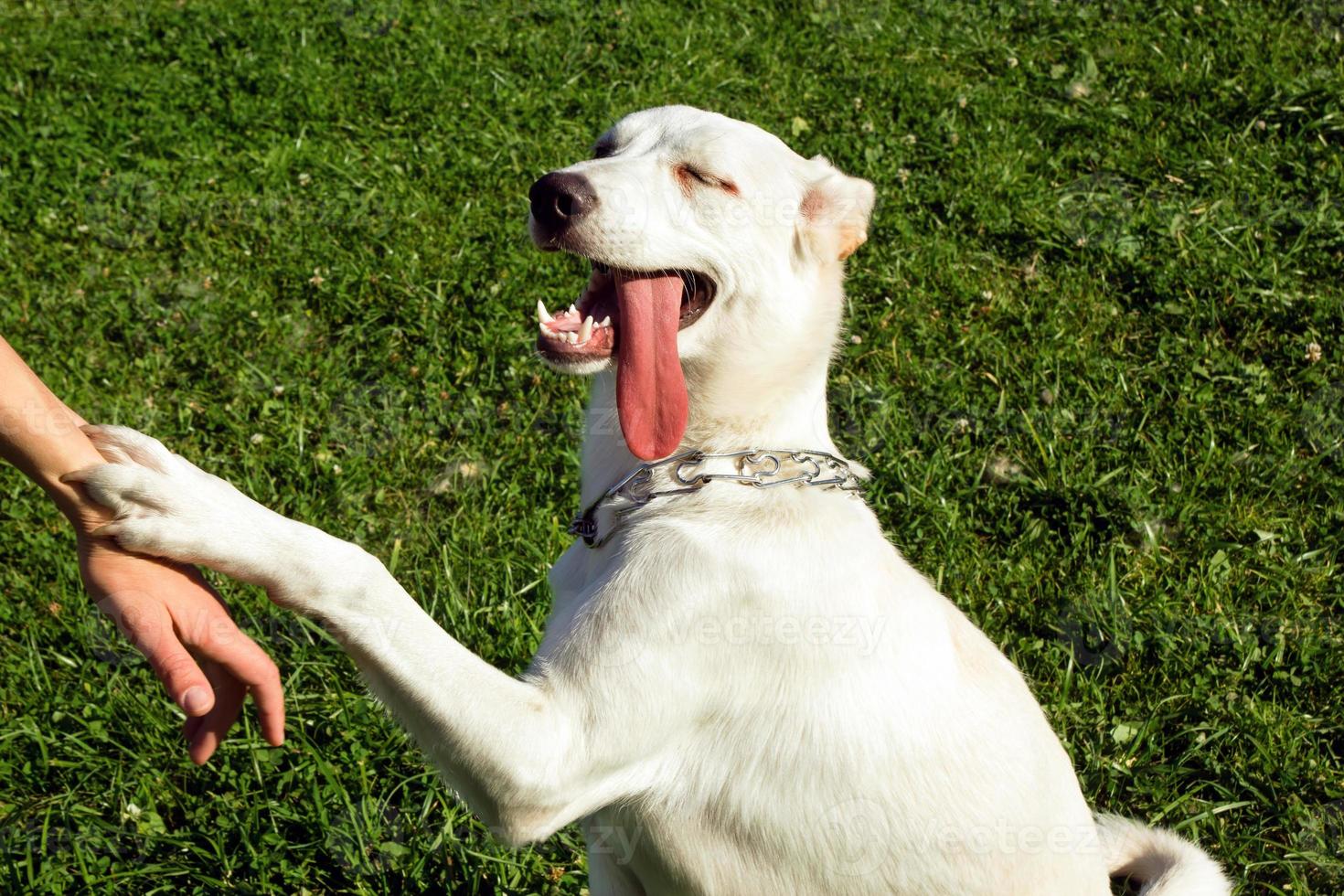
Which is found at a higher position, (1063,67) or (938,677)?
(938,677)

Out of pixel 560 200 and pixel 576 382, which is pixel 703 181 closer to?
pixel 560 200

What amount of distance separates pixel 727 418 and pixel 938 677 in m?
0.86

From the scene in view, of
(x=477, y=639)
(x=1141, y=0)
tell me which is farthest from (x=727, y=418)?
(x=1141, y=0)

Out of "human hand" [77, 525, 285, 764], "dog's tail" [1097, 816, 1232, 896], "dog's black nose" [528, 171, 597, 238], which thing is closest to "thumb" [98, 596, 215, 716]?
"human hand" [77, 525, 285, 764]

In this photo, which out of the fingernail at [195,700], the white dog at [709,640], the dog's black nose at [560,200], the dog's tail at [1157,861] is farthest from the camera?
the dog's black nose at [560,200]

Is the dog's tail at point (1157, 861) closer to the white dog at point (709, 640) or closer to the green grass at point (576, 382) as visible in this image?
the white dog at point (709, 640)

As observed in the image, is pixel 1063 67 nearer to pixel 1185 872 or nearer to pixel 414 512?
pixel 414 512

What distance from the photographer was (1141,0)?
7.45m

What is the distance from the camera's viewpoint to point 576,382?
504 centimetres

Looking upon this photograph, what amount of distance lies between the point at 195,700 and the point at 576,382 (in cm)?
309

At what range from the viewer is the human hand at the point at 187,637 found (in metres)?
2.13

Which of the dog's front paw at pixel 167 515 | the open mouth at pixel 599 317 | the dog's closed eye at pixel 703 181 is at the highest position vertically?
the dog's front paw at pixel 167 515

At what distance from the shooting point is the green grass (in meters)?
3.47

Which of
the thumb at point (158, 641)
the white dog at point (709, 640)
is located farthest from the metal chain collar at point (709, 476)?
the thumb at point (158, 641)
